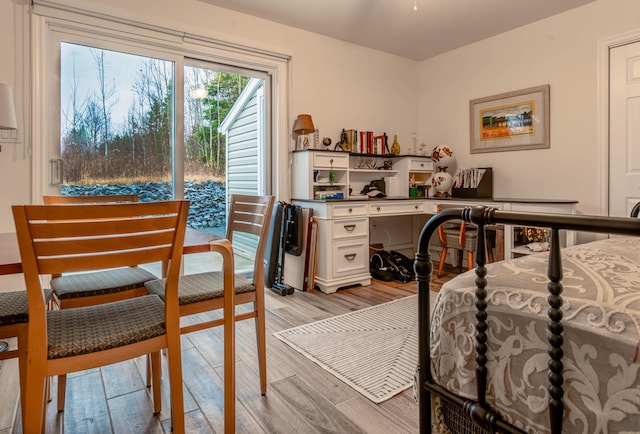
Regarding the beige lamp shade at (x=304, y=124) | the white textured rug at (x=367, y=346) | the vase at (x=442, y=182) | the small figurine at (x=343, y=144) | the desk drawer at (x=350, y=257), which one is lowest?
the white textured rug at (x=367, y=346)

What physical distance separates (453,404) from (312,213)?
2610 mm

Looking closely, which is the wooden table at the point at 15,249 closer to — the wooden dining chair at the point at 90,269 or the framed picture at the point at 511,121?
the wooden dining chair at the point at 90,269

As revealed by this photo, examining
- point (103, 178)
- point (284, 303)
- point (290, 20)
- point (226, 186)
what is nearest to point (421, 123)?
point (290, 20)

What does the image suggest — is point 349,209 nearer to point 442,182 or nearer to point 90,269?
point 442,182

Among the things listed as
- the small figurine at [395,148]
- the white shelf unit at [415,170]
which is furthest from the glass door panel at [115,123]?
the white shelf unit at [415,170]

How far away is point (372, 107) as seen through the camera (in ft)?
14.7

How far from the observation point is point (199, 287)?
162cm

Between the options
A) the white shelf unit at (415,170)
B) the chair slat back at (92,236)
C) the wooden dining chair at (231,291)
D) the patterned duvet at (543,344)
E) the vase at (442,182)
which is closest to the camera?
the patterned duvet at (543,344)

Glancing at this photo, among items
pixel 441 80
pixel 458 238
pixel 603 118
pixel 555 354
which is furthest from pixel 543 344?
pixel 441 80

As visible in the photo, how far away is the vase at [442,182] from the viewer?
4.33 meters

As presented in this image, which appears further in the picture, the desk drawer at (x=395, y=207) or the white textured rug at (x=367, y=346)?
the desk drawer at (x=395, y=207)

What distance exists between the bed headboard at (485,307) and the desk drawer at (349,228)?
7.78 ft

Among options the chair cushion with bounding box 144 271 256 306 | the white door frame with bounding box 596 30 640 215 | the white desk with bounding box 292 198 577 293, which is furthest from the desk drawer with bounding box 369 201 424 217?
the chair cushion with bounding box 144 271 256 306

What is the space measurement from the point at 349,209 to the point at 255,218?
5.97 feet
